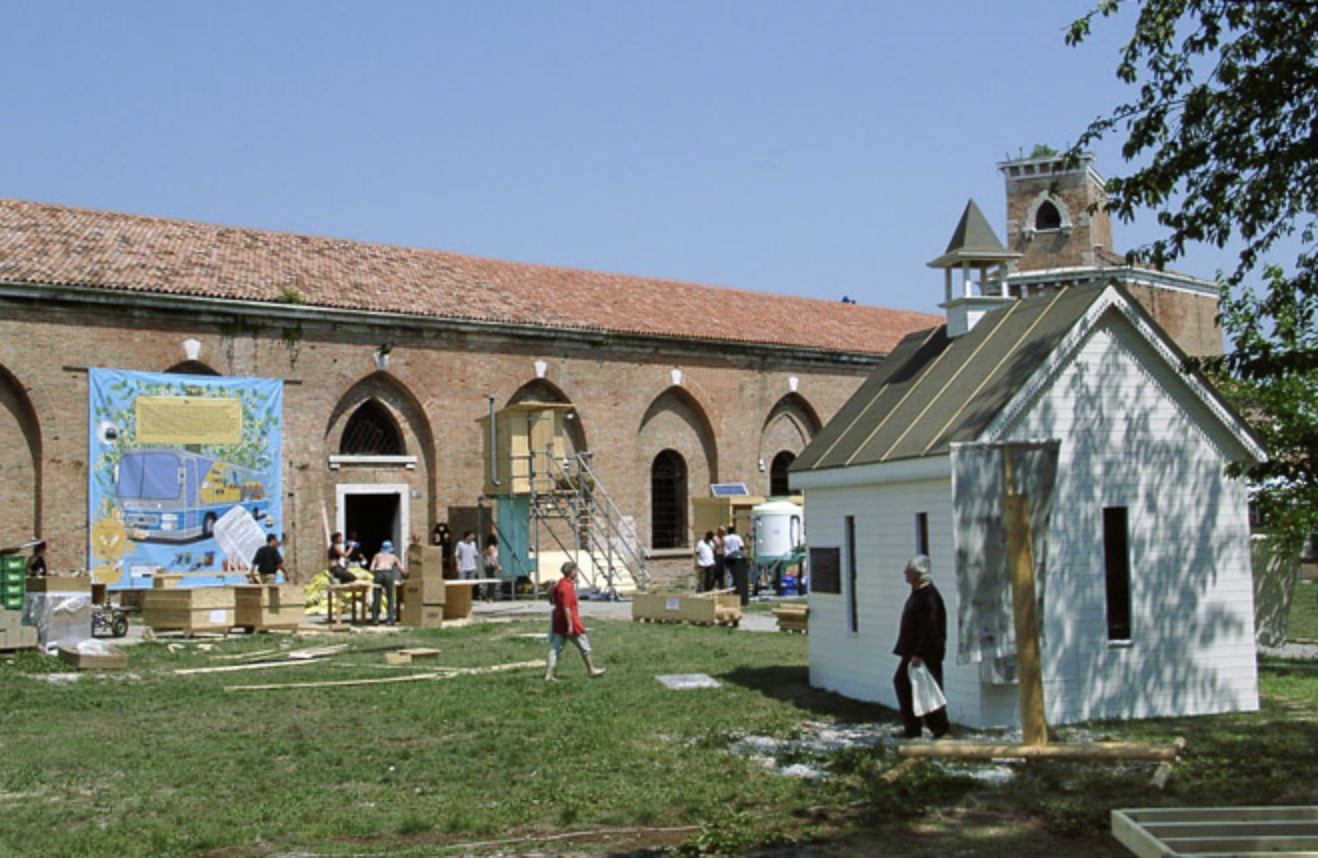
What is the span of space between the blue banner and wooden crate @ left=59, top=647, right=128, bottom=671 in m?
10.1

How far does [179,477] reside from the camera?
29.5 meters

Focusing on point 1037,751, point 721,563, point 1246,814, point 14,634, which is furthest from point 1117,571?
point 721,563

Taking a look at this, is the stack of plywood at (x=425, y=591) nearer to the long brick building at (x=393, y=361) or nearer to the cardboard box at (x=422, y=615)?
the cardboard box at (x=422, y=615)

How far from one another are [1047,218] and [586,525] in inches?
1224

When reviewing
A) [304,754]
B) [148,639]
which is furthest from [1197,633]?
[148,639]

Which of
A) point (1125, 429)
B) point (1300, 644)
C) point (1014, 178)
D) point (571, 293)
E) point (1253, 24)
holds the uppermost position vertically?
point (1014, 178)

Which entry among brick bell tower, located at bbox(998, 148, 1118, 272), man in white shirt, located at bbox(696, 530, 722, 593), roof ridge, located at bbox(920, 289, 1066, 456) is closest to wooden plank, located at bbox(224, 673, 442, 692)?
roof ridge, located at bbox(920, 289, 1066, 456)

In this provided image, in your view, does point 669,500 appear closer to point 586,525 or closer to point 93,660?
point 586,525

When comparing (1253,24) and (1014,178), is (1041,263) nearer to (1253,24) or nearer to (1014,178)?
(1014,178)

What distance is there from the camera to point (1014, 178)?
58812mm

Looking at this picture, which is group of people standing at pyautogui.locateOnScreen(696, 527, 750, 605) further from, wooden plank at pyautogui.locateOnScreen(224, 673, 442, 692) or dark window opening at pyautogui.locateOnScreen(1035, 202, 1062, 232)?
dark window opening at pyautogui.locateOnScreen(1035, 202, 1062, 232)

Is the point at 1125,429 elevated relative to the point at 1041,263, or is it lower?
lower

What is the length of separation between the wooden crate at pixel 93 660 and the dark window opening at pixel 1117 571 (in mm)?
12800

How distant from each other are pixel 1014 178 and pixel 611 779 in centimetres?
5228
